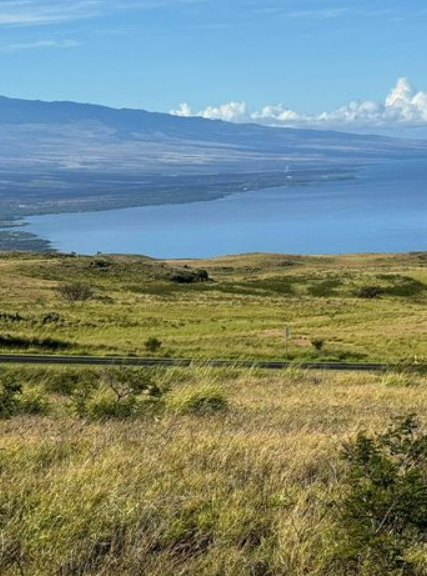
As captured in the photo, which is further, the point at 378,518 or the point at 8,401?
the point at 8,401

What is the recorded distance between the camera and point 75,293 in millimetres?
55625

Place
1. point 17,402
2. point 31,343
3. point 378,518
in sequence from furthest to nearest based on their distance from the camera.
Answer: point 31,343 < point 17,402 < point 378,518

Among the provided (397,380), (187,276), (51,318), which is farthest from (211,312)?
(397,380)

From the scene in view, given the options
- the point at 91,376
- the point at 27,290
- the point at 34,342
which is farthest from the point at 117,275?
the point at 91,376

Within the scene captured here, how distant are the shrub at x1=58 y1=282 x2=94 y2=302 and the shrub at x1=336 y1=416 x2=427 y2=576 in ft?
161

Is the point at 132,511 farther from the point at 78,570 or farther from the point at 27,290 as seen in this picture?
the point at 27,290

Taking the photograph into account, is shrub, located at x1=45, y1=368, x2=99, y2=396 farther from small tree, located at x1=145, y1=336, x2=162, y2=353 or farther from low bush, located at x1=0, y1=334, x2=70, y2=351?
low bush, located at x1=0, y1=334, x2=70, y2=351

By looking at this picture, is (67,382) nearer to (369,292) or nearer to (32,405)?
(32,405)

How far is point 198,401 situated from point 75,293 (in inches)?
1847

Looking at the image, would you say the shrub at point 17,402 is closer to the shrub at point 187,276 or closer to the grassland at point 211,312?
the grassland at point 211,312

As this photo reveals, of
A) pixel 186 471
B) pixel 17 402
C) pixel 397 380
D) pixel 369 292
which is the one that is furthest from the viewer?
pixel 369 292

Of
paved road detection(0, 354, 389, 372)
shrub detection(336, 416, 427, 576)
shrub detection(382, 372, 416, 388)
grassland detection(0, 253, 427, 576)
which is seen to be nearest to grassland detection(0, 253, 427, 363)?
paved road detection(0, 354, 389, 372)

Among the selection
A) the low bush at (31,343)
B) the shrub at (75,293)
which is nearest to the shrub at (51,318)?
the low bush at (31,343)

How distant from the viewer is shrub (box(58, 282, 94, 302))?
178ft
